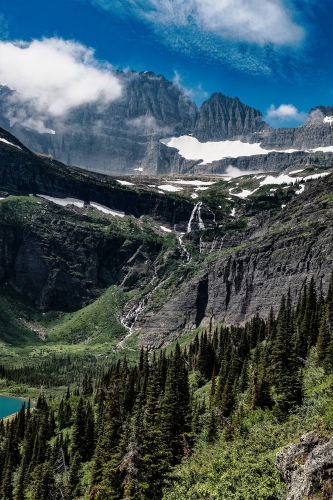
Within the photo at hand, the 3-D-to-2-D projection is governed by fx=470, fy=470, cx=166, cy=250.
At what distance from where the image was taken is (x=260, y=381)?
60.1 metres

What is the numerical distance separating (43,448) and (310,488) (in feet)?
246

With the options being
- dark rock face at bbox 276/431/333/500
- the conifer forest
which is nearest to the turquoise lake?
the conifer forest

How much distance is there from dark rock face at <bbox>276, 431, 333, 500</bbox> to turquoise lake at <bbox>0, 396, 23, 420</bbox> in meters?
137

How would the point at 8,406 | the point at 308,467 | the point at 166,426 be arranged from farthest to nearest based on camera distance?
1. the point at 8,406
2. the point at 166,426
3. the point at 308,467

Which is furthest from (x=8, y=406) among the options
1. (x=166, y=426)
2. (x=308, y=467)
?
(x=308, y=467)

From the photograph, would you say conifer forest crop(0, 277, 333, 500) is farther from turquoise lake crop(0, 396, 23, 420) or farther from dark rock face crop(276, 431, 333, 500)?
turquoise lake crop(0, 396, 23, 420)

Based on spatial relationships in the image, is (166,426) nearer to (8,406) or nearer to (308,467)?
(308,467)

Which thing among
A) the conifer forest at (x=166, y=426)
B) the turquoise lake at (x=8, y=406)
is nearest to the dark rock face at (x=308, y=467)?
the conifer forest at (x=166, y=426)

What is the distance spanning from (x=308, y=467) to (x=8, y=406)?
497ft

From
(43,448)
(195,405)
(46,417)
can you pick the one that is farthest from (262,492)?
(46,417)

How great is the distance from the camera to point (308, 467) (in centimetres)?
2062

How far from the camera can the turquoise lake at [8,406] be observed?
146125 millimetres

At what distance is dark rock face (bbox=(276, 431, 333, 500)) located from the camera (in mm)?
19406

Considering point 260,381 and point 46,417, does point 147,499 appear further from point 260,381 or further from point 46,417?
point 46,417
